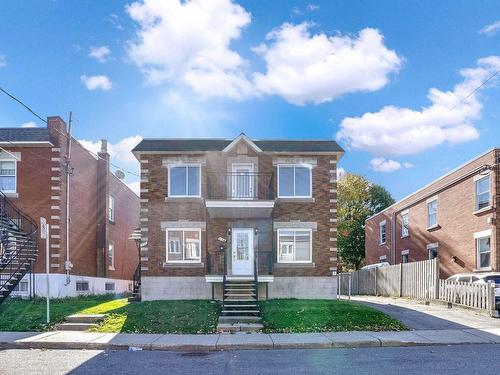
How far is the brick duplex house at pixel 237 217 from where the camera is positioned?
70.6 ft

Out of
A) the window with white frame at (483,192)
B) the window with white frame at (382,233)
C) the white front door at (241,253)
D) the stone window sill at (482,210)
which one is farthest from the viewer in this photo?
the window with white frame at (382,233)

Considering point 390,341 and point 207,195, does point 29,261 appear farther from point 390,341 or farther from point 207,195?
point 390,341

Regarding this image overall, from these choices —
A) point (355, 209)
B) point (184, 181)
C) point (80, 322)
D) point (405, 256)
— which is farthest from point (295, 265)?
point (355, 209)

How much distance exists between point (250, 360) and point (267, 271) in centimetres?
1012

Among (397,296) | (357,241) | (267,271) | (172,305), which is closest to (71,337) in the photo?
(172,305)

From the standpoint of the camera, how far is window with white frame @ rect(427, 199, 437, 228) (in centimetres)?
2844

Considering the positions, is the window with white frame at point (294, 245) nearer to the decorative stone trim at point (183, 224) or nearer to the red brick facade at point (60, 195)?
the decorative stone trim at point (183, 224)

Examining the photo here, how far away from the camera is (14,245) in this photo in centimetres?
2012

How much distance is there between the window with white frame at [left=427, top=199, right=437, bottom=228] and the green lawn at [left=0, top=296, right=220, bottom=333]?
570 inches

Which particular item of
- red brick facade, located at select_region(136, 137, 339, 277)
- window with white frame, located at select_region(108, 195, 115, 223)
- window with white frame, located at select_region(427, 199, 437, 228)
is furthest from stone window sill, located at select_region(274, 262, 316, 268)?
window with white frame, located at select_region(108, 195, 115, 223)

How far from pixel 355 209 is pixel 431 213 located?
20.8 metres

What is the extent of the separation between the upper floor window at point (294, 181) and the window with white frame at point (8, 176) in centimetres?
1160

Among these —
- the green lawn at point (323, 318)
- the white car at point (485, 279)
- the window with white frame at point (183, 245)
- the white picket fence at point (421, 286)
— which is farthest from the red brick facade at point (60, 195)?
the white car at point (485, 279)

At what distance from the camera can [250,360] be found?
11.4 meters
